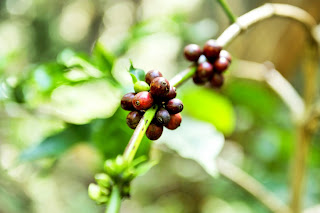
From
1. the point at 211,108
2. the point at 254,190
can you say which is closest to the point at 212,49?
the point at 211,108

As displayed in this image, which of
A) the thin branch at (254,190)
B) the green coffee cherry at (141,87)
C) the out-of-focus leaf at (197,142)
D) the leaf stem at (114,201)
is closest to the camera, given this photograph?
the leaf stem at (114,201)

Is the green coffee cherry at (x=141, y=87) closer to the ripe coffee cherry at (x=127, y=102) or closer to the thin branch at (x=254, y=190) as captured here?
the ripe coffee cherry at (x=127, y=102)

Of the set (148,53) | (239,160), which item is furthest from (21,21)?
(239,160)

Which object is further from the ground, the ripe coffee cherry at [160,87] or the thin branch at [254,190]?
the thin branch at [254,190]

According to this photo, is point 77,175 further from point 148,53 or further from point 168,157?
point 148,53

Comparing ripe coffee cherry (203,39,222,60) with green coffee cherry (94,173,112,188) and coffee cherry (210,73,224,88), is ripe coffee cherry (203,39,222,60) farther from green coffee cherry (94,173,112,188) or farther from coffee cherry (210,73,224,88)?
green coffee cherry (94,173,112,188)

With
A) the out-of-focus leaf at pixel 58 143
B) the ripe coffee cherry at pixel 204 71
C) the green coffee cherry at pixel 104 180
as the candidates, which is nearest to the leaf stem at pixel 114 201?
the green coffee cherry at pixel 104 180

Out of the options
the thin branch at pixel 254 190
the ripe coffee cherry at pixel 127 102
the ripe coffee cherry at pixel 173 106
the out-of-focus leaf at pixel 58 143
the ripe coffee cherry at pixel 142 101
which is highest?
the thin branch at pixel 254 190

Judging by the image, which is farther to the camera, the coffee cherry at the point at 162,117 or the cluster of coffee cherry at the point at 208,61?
the cluster of coffee cherry at the point at 208,61
